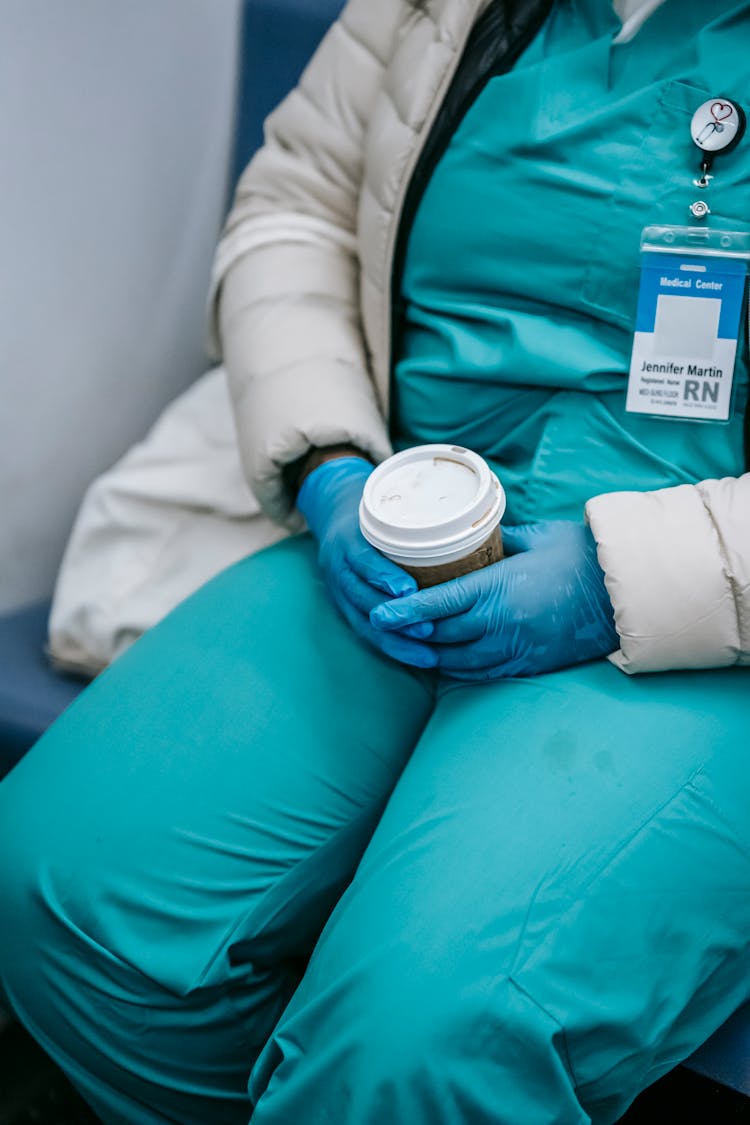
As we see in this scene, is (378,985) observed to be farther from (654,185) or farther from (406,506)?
(654,185)

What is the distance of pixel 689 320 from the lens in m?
0.88

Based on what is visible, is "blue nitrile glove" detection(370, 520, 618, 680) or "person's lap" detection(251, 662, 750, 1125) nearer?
"person's lap" detection(251, 662, 750, 1125)

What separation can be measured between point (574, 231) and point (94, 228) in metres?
0.70

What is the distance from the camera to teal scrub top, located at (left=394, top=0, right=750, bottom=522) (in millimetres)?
852

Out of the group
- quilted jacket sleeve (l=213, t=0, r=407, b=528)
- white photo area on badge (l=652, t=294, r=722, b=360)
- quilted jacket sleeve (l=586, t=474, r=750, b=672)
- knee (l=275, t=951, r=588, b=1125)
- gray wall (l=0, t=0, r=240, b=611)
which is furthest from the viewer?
gray wall (l=0, t=0, r=240, b=611)

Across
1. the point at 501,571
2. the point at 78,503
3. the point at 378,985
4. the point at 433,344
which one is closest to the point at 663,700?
the point at 501,571

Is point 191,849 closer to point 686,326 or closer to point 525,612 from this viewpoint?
point 525,612

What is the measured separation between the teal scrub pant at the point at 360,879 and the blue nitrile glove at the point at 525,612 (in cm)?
3

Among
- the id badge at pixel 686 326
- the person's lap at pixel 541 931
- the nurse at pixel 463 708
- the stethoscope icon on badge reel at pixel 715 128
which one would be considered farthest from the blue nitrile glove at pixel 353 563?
the stethoscope icon on badge reel at pixel 715 128

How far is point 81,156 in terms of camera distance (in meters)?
1.27

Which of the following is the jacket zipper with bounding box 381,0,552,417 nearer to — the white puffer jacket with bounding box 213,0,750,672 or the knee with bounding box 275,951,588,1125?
the white puffer jacket with bounding box 213,0,750,672

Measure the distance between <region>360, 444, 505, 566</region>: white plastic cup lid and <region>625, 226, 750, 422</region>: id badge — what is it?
18cm

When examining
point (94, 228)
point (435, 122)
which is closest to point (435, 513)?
point (435, 122)

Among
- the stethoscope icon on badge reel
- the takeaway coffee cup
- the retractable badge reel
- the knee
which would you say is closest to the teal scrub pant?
the knee
